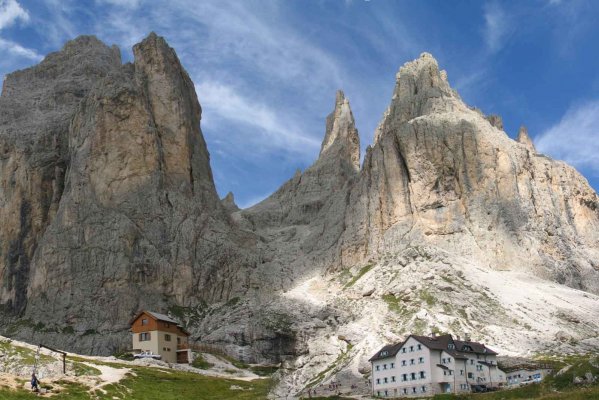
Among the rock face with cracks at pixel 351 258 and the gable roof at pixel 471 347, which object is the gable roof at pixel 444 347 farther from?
the rock face with cracks at pixel 351 258

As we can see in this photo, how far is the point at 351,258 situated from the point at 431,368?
Answer: 3235 inches

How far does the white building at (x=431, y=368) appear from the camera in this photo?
94.2m

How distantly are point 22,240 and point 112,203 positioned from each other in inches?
1155

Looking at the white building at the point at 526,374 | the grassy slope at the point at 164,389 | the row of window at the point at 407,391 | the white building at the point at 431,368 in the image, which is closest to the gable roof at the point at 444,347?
the white building at the point at 431,368

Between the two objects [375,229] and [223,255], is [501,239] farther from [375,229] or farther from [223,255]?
[223,255]

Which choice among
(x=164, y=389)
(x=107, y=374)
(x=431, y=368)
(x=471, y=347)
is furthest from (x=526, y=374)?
(x=107, y=374)

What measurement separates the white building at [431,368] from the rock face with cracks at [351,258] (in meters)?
19.3

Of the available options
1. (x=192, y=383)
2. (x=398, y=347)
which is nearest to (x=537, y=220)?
(x=398, y=347)

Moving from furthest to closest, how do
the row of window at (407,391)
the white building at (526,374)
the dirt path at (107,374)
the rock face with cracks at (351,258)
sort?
the rock face with cracks at (351,258) < the dirt path at (107,374) < the row of window at (407,391) < the white building at (526,374)

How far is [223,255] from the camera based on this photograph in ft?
643

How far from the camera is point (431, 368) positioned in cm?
9431

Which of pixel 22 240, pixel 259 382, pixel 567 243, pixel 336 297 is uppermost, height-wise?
pixel 22 240

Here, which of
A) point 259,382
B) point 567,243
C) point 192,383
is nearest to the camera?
point 192,383

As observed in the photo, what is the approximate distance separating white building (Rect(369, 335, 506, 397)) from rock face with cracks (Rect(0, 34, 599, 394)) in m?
19.3
